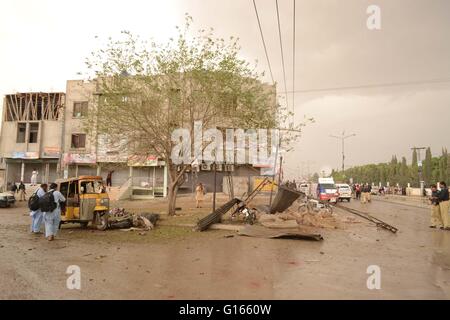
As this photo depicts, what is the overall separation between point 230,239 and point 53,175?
100ft

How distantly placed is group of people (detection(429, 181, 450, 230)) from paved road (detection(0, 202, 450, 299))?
2375 millimetres

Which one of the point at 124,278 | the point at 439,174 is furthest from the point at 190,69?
the point at 439,174

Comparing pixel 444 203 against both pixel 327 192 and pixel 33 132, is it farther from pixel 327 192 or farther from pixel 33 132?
pixel 33 132

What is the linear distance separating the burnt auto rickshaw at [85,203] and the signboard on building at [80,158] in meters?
21.1

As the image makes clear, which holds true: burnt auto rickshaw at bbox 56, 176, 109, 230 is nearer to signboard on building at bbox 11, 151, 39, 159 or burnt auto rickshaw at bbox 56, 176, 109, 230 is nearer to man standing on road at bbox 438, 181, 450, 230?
man standing on road at bbox 438, 181, 450, 230

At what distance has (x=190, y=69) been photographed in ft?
52.2

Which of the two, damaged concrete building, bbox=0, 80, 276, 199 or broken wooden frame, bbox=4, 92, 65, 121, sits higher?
broken wooden frame, bbox=4, 92, 65, 121

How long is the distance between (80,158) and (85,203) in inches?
884

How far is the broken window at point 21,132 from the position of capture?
3675 cm

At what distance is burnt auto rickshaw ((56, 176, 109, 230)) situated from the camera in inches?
543

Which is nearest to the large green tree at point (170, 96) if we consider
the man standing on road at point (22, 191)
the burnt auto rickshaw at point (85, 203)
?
the burnt auto rickshaw at point (85, 203)

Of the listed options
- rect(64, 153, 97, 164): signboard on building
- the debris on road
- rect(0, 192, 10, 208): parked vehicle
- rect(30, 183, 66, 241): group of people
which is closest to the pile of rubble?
rect(30, 183, 66, 241): group of people

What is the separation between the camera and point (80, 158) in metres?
34.4
